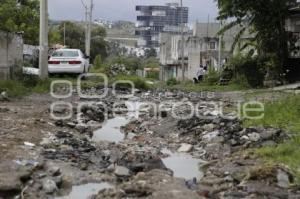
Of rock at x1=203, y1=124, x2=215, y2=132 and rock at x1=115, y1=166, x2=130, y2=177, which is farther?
rock at x1=203, y1=124, x2=215, y2=132

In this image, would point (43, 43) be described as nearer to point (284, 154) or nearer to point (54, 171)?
point (54, 171)

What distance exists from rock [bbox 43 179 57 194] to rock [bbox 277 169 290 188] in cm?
268

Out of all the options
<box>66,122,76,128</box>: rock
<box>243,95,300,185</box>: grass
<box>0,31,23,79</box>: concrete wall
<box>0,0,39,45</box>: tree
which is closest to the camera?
<box>243,95,300,185</box>: grass

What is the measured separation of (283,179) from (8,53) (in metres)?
13.8

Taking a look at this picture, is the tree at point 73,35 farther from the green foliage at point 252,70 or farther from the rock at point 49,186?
the rock at point 49,186

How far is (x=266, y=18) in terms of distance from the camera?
23672 mm

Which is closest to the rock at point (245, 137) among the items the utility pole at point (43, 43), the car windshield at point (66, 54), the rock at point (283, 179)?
the rock at point (283, 179)

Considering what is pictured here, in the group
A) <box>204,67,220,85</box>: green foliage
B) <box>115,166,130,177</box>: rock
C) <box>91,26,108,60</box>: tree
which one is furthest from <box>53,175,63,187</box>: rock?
<box>91,26,108,60</box>: tree

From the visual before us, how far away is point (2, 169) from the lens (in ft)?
22.6

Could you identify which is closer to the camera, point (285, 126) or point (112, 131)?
point (285, 126)

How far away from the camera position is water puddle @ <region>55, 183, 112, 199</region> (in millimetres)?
6488

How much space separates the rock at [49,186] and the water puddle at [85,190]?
143 millimetres

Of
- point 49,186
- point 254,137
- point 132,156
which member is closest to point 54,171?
point 49,186

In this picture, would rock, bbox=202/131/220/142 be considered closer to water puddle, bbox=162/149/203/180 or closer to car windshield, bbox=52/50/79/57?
water puddle, bbox=162/149/203/180
